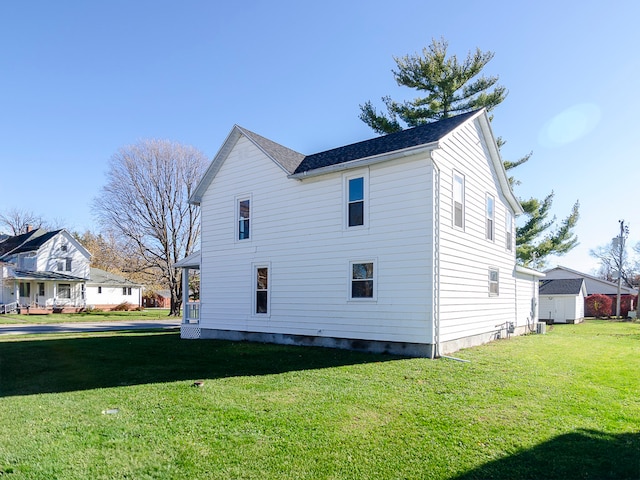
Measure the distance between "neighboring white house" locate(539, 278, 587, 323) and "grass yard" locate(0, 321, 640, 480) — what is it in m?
20.9

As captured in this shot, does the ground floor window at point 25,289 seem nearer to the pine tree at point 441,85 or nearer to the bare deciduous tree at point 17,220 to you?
the bare deciduous tree at point 17,220

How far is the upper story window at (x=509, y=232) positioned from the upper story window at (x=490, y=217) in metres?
1.74

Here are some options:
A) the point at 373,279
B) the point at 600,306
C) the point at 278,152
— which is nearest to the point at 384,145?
the point at 278,152

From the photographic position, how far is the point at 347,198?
461 inches

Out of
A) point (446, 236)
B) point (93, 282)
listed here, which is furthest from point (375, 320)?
point (93, 282)

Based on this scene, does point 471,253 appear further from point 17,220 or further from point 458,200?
point 17,220

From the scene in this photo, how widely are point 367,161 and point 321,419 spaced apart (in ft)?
24.4

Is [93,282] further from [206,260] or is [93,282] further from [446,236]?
[446,236]

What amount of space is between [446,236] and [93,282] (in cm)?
4078

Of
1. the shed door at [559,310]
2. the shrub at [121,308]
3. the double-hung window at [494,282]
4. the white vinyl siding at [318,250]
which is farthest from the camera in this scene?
the shrub at [121,308]

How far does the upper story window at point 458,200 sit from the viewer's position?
1155 cm

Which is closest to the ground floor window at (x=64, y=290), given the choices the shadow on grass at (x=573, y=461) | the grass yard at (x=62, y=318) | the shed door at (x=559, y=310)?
the grass yard at (x=62, y=318)

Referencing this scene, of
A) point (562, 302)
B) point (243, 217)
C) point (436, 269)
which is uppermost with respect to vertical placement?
point (243, 217)

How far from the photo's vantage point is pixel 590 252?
2591 inches
